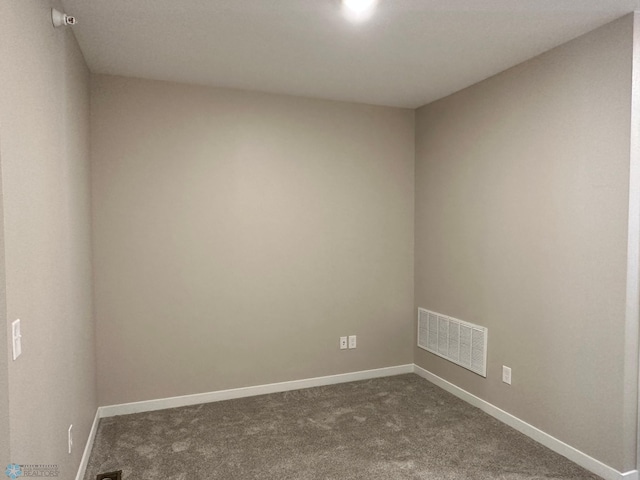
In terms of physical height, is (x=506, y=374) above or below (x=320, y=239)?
below

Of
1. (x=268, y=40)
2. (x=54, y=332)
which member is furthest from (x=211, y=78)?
(x=54, y=332)

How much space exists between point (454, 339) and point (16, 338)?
10.2ft

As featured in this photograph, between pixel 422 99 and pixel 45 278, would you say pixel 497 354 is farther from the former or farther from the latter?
pixel 45 278

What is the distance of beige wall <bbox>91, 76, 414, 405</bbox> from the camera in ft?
10.5

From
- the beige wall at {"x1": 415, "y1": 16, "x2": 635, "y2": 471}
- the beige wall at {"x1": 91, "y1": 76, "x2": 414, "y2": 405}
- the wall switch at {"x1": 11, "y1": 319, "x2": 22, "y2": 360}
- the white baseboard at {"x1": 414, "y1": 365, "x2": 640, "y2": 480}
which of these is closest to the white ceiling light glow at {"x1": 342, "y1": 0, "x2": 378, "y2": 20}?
the beige wall at {"x1": 415, "y1": 16, "x2": 635, "y2": 471}

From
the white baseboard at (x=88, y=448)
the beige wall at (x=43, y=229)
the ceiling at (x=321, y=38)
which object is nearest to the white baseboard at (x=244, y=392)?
the white baseboard at (x=88, y=448)

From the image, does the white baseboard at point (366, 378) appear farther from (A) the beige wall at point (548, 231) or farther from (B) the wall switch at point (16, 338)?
(B) the wall switch at point (16, 338)

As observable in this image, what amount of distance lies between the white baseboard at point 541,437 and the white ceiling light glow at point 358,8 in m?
2.78

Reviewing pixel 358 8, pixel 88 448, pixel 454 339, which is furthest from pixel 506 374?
pixel 88 448

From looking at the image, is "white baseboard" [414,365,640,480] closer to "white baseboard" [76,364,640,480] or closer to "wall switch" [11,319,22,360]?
"white baseboard" [76,364,640,480]

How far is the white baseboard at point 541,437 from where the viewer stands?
236cm

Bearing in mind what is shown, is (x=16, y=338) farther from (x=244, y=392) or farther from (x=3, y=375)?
(x=244, y=392)

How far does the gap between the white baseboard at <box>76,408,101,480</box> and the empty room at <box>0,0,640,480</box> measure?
36 mm

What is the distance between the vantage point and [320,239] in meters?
3.80
